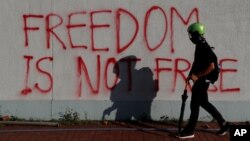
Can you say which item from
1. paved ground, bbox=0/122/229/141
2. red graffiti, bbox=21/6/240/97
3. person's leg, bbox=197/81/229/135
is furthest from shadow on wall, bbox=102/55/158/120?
person's leg, bbox=197/81/229/135

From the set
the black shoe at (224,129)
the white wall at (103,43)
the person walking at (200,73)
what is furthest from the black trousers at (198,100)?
the white wall at (103,43)

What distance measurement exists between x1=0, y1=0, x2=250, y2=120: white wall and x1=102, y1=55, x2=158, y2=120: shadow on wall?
0.18ft

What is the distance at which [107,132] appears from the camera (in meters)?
9.46

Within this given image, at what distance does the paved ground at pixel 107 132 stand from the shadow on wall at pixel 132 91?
0.95 ft

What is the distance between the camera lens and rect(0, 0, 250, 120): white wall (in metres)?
9.98

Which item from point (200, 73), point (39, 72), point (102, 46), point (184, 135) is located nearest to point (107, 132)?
point (184, 135)

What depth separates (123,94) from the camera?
1019cm

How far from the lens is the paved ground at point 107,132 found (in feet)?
29.8

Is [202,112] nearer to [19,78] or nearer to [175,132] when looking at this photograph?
[175,132]

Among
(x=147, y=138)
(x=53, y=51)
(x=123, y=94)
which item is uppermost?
(x=53, y=51)

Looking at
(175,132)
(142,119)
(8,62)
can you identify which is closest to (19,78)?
(8,62)

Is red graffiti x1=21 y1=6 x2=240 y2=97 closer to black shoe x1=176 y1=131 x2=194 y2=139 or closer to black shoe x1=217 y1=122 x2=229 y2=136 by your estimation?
black shoe x1=217 y1=122 x2=229 y2=136

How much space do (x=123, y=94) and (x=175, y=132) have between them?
1300mm

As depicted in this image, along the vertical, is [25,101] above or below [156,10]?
below
